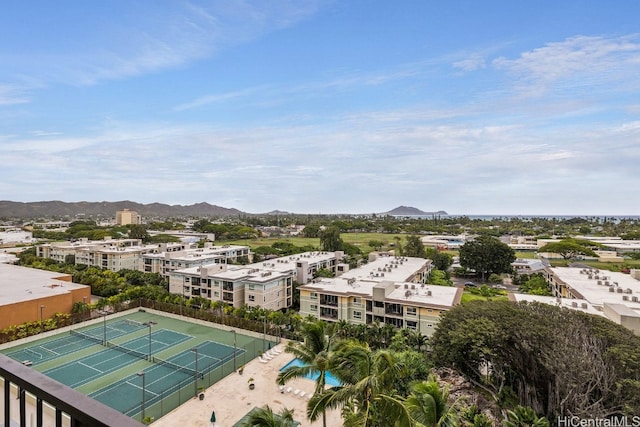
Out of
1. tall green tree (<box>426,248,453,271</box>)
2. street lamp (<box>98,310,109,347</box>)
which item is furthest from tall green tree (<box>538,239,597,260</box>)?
street lamp (<box>98,310,109,347</box>)

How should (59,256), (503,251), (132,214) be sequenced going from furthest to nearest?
(132,214) → (59,256) → (503,251)

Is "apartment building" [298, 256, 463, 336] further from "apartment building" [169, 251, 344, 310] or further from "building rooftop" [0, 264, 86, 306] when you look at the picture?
"building rooftop" [0, 264, 86, 306]

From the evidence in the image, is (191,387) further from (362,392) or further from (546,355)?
(546,355)

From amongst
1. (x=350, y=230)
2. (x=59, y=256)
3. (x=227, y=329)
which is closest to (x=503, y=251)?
(x=227, y=329)

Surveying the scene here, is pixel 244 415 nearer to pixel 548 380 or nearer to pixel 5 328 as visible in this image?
pixel 548 380

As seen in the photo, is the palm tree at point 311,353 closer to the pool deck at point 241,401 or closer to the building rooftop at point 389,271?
the pool deck at point 241,401

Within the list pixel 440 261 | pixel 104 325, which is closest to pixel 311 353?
pixel 104 325
